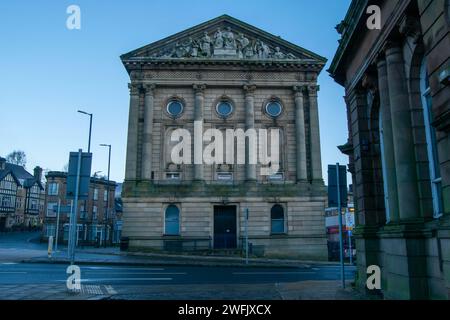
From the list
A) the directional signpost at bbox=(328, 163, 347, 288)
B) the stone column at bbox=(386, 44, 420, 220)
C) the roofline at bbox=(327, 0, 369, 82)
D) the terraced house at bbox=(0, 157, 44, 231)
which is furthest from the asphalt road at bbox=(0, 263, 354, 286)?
the terraced house at bbox=(0, 157, 44, 231)

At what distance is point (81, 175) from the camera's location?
32.4 ft

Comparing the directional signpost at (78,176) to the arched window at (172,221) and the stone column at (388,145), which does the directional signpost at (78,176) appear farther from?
the arched window at (172,221)

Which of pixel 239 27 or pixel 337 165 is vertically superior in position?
pixel 239 27

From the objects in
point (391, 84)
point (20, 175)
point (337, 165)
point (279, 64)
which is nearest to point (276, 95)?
point (279, 64)

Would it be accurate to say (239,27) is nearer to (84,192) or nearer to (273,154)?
(273,154)

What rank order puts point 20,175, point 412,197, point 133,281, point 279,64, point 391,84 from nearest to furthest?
1. point 412,197
2. point 391,84
3. point 133,281
4. point 279,64
5. point 20,175

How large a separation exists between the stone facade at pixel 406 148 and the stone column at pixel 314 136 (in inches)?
876

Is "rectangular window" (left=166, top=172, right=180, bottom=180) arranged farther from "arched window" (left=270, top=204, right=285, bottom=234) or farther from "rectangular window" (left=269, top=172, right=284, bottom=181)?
"arched window" (left=270, top=204, right=285, bottom=234)

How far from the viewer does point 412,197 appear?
802cm

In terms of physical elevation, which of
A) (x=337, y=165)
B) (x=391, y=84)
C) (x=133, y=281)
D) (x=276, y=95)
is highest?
(x=276, y=95)

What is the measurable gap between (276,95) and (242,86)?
324cm

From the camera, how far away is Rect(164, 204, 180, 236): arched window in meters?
31.5

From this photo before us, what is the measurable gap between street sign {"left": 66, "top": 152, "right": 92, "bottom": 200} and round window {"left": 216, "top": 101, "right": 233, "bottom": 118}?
24.5 meters

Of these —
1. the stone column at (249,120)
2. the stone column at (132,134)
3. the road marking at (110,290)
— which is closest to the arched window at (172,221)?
the stone column at (132,134)
